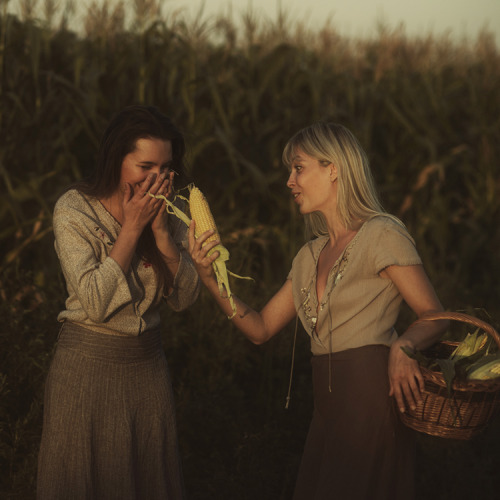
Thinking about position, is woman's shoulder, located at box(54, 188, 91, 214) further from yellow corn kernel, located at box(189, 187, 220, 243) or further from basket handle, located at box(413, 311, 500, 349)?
basket handle, located at box(413, 311, 500, 349)

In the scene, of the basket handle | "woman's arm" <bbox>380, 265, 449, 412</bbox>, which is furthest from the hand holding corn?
the basket handle

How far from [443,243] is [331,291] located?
4732 millimetres

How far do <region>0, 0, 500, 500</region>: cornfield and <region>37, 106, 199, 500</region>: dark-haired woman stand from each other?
971 mm

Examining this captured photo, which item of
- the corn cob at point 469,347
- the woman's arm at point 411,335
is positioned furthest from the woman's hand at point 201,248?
the corn cob at point 469,347

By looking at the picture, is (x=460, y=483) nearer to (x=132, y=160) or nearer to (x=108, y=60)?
(x=132, y=160)

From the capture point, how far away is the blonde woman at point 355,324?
2.85 metres

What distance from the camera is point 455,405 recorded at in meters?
2.59

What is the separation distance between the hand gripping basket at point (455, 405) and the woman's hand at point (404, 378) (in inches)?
0.9

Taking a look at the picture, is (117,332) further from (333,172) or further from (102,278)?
(333,172)

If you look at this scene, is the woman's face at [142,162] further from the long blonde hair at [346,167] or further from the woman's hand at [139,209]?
the long blonde hair at [346,167]

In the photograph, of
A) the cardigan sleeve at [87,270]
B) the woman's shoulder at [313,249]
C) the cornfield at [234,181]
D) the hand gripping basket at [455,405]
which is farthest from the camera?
the cornfield at [234,181]

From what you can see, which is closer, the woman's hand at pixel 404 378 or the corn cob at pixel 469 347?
the woman's hand at pixel 404 378

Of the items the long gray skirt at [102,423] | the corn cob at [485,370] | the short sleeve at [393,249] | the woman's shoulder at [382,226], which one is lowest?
the long gray skirt at [102,423]

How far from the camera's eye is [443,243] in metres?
7.45
